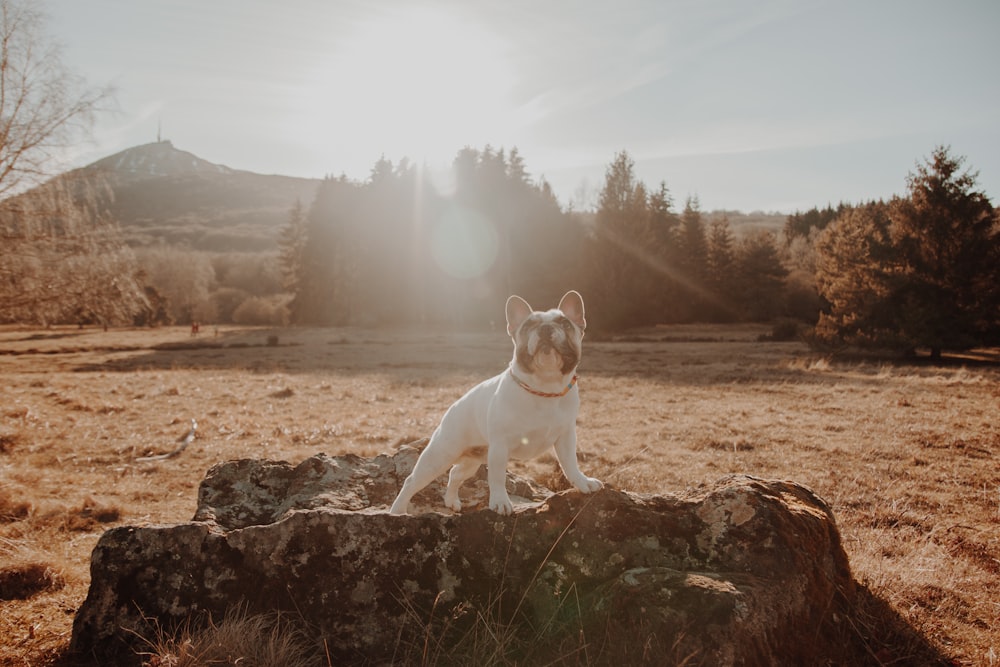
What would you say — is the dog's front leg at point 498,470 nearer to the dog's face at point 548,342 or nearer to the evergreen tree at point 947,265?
the dog's face at point 548,342

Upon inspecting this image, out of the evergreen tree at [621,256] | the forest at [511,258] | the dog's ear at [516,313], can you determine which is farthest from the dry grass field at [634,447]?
the evergreen tree at [621,256]

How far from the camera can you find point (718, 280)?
197 feet

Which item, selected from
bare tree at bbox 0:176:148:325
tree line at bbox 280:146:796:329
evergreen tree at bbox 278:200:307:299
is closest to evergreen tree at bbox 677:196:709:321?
tree line at bbox 280:146:796:329

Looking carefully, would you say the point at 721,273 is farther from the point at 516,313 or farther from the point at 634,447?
the point at 516,313

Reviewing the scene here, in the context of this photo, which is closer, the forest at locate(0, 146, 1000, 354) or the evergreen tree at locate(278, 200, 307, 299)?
the forest at locate(0, 146, 1000, 354)

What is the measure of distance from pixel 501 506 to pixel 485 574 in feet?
1.49

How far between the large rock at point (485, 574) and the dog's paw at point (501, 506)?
60mm

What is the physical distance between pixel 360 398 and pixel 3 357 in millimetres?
29284

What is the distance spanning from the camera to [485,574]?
11.6 feet

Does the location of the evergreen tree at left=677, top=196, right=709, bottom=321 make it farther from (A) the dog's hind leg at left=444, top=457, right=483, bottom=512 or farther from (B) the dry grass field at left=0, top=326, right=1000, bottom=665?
(A) the dog's hind leg at left=444, top=457, right=483, bottom=512

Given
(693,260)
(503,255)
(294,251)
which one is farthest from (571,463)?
(294,251)

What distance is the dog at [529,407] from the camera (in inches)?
152

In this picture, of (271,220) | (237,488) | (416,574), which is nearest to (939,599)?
(416,574)

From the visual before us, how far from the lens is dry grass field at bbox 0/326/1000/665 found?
427cm
